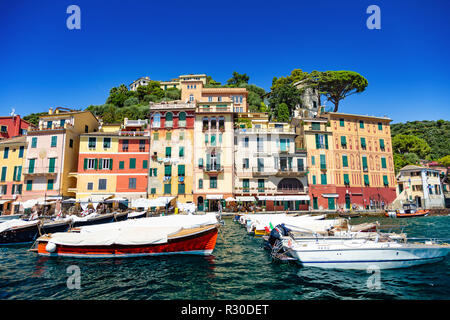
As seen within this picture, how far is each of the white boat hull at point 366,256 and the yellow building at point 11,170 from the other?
4068 cm

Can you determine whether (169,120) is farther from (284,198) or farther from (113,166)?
(284,198)

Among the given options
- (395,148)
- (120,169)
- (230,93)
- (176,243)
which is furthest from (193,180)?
(395,148)

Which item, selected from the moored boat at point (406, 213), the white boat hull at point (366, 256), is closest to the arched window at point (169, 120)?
the white boat hull at point (366, 256)

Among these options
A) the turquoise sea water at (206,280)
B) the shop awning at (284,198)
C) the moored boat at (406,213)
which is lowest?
the turquoise sea water at (206,280)

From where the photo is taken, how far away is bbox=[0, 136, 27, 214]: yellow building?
120 feet

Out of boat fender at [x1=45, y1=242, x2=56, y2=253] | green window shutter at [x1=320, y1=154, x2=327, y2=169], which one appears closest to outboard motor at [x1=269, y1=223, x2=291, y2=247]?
boat fender at [x1=45, y1=242, x2=56, y2=253]

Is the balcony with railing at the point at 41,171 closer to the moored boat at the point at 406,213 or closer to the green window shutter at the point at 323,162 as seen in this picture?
the green window shutter at the point at 323,162

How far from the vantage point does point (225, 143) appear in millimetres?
40531

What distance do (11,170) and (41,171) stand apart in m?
5.88

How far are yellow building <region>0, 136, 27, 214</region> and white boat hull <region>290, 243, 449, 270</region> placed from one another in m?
40.7

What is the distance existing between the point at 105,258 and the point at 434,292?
1509 centimetres

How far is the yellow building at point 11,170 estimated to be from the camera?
36.6 meters
